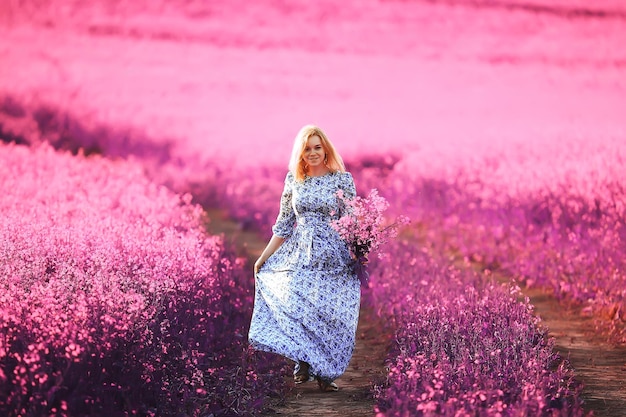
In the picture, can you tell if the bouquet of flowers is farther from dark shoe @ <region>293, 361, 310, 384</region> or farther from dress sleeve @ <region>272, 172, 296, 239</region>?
dark shoe @ <region>293, 361, 310, 384</region>

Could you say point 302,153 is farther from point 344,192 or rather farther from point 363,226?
point 363,226

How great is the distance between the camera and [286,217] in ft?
20.7

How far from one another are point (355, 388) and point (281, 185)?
9326mm

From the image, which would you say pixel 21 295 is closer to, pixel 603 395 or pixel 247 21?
pixel 603 395

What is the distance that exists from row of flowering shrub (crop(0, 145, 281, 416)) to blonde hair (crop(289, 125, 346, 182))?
2.89ft

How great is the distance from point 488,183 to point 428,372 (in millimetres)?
6615

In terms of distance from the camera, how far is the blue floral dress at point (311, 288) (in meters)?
6.02

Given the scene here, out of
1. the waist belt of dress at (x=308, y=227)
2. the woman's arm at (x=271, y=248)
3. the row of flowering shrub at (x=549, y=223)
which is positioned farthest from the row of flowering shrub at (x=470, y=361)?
the row of flowering shrub at (x=549, y=223)

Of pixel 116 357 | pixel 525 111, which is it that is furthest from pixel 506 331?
pixel 525 111

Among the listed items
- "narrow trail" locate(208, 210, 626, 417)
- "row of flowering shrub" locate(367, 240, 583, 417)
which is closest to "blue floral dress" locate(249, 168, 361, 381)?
"narrow trail" locate(208, 210, 626, 417)

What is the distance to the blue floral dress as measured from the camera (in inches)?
237

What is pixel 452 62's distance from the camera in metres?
17.1

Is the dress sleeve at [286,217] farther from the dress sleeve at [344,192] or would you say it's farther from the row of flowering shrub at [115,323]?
the row of flowering shrub at [115,323]

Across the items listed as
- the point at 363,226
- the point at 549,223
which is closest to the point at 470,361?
the point at 363,226
